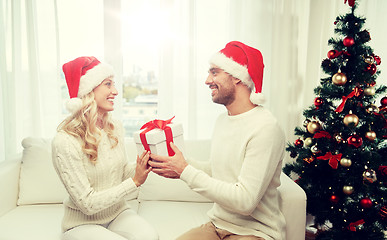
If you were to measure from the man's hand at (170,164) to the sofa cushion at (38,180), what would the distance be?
101cm

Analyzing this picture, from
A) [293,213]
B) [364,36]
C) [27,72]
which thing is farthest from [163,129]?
[27,72]

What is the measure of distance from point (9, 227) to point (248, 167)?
58.3 inches

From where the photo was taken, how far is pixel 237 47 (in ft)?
5.77

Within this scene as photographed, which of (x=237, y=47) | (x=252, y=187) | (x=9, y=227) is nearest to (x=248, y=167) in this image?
(x=252, y=187)

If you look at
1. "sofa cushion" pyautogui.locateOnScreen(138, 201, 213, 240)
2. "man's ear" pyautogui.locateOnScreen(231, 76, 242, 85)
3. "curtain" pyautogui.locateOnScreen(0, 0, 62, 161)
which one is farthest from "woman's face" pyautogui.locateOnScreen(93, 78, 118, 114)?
"curtain" pyautogui.locateOnScreen(0, 0, 62, 161)

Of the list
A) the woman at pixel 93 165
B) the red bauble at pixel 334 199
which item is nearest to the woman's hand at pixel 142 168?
the woman at pixel 93 165

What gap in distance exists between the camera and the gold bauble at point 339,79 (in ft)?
7.07

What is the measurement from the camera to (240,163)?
167 cm

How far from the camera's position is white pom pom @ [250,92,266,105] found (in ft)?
5.49

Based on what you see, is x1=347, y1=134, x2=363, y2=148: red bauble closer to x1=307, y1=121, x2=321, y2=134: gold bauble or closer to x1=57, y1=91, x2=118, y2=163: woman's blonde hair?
x1=307, y1=121, x2=321, y2=134: gold bauble

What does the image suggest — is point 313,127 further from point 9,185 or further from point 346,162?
point 9,185

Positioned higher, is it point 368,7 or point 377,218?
point 368,7

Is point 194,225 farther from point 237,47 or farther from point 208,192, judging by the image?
point 237,47

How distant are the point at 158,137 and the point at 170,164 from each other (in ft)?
0.48
